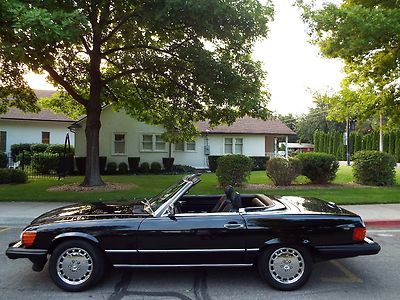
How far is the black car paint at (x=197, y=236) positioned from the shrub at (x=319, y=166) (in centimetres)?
1121

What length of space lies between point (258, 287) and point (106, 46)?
15.3 metres

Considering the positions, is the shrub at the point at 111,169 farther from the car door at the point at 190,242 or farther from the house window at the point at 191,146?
the car door at the point at 190,242

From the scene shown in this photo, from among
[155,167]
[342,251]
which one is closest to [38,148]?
[155,167]

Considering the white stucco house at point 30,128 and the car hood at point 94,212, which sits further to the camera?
the white stucco house at point 30,128

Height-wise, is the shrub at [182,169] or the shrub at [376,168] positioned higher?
the shrub at [376,168]

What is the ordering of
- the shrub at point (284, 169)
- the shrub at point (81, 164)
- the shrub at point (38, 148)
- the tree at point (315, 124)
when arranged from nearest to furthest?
the shrub at point (284, 169) → the shrub at point (81, 164) → the shrub at point (38, 148) → the tree at point (315, 124)

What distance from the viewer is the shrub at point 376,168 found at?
52.1ft

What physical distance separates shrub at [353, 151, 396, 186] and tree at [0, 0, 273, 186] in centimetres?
479

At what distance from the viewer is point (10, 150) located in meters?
31.0

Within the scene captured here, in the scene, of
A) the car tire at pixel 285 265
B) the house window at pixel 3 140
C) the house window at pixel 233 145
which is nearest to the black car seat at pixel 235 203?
the car tire at pixel 285 265

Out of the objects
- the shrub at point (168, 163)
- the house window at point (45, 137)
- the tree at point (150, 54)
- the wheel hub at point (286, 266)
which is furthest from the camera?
the house window at point (45, 137)

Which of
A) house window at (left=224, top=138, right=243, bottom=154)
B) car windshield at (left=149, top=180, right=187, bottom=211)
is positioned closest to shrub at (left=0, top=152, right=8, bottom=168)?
Answer: house window at (left=224, top=138, right=243, bottom=154)

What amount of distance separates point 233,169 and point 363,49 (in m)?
5.91

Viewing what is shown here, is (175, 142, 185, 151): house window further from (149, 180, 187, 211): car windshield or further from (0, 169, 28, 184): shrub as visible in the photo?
(149, 180, 187, 211): car windshield
